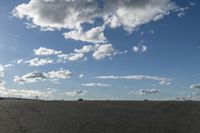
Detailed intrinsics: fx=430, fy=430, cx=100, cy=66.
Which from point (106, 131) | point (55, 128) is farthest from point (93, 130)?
point (55, 128)

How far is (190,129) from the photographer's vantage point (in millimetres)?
40781

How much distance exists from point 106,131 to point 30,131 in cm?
662

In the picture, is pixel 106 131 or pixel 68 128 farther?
pixel 68 128

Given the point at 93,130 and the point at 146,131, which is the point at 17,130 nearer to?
the point at 93,130

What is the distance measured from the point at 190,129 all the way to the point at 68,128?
11535 millimetres

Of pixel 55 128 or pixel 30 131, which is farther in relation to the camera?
pixel 55 128

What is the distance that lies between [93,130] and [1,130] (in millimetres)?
8195

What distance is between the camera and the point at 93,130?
38344 millimetres

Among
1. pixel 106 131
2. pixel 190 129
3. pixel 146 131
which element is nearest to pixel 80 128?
pixel 106 131

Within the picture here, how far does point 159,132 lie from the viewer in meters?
37.5

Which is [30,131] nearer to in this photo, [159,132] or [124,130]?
[124,130]

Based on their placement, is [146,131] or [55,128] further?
[55,128]

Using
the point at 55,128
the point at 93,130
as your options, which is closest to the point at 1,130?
the point at 55,128

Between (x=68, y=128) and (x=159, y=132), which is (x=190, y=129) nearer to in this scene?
(x=159, y=132)
